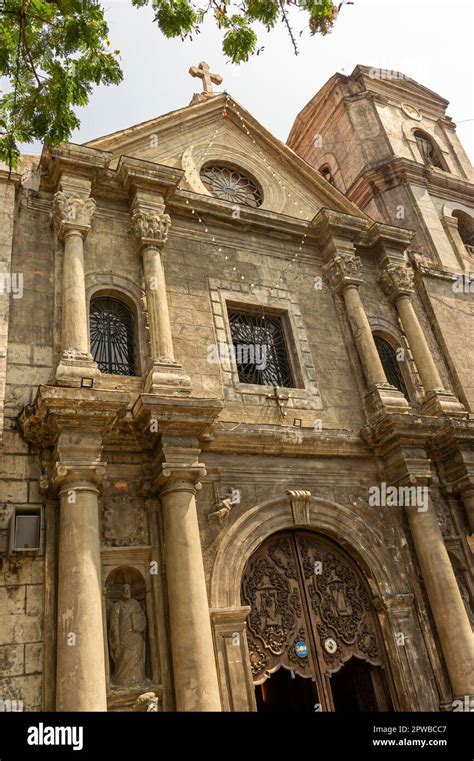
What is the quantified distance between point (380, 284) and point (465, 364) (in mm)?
2270

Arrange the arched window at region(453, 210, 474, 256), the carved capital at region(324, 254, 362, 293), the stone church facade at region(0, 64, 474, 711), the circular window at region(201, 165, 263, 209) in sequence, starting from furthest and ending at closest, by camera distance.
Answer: the arched window at region(453, 210, 474, 256), the circular window at region(201, 165, 263, 209), the carved capital at region(324, 254, 362, 293), the stone church facade at region(0, 64, 474, 711)

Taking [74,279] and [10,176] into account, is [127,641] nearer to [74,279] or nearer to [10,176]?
Answer: [74,279]

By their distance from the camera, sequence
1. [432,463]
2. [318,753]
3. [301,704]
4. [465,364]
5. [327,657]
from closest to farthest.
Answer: [318,753] < [327,657] < [301,704] < [432,463] < [465,364]

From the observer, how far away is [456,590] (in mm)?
8523

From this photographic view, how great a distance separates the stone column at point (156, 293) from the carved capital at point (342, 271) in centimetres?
330

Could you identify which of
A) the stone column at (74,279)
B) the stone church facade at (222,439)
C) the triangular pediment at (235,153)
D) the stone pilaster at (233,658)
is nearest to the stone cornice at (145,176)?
the stone church facade at (222,439)

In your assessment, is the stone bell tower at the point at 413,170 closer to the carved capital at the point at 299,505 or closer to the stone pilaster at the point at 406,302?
the stone pilaster at the point at 406,302

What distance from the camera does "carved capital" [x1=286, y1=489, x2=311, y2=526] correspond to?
849 cm

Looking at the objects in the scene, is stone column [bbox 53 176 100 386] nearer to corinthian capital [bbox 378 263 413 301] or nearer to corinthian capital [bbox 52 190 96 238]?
corinthian capital [bbox 52 190 96 238]

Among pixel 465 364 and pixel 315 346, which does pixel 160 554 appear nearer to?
pixel 315 346

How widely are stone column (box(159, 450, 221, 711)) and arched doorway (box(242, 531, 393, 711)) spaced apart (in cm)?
120

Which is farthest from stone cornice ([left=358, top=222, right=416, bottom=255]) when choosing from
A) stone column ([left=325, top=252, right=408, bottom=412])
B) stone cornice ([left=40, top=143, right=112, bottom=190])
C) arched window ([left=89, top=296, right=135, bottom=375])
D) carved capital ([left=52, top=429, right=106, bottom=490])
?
carved capital ([left=52, top=429, right=106, bottom=490])

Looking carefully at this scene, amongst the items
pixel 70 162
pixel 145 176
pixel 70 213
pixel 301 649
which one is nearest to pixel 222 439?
pixel 301 649

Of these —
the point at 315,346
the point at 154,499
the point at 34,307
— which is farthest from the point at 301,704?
the point at 34,307
